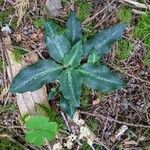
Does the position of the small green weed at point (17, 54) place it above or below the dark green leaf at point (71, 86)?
above

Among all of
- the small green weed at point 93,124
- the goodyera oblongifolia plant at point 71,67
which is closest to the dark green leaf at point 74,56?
the goodyera oblongifolia plant at point 71,67

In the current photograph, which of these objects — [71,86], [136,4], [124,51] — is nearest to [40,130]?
[71,86]

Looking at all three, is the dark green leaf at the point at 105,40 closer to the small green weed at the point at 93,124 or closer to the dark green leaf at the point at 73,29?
the dark green leaf at the point at 73,29

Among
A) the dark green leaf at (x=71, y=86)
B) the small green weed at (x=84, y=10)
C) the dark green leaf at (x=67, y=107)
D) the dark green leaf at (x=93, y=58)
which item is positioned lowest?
the dark green leaf at (x=67, y=107)

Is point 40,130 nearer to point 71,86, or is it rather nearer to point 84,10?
point 71,86

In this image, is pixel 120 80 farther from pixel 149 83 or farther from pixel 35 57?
pixel 35 57

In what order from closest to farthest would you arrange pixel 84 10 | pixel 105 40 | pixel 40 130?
pixel 40 130 → pixel 105 40 → pixel 84 10
